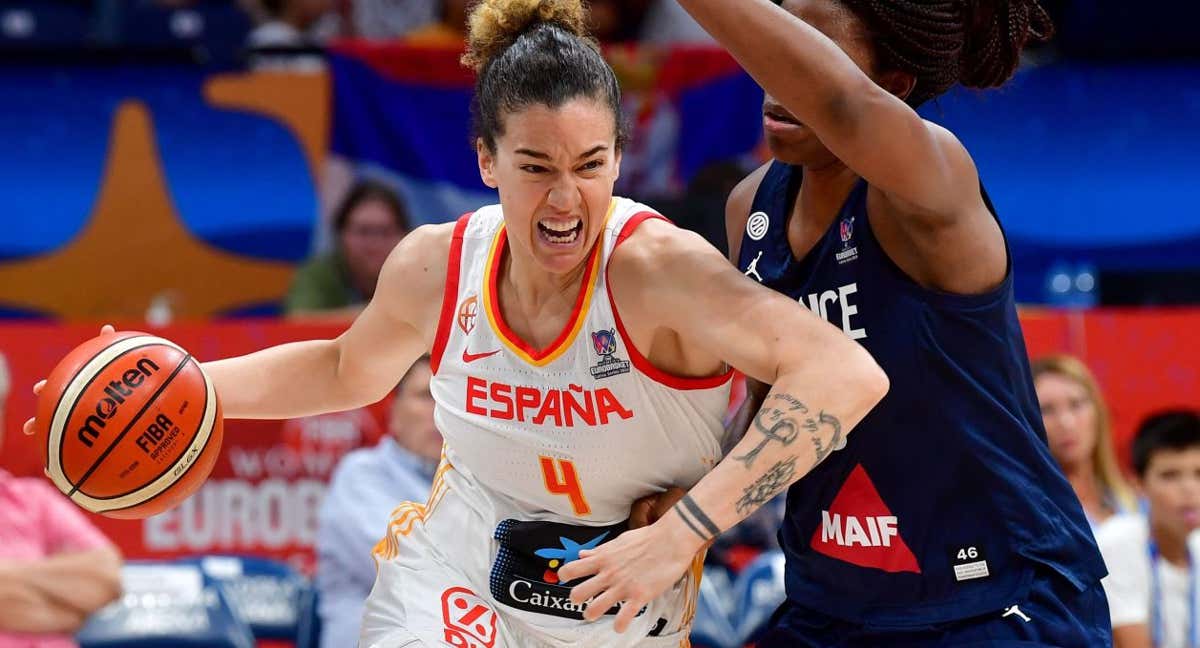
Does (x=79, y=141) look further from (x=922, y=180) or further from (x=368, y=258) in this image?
(x=922, y=180)

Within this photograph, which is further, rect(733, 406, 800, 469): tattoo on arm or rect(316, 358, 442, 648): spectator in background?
rect(316, 358, 442, 648): spectator in background

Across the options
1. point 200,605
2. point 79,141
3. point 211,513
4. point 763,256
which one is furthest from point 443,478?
point 79,141

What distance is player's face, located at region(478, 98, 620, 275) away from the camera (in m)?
3.27

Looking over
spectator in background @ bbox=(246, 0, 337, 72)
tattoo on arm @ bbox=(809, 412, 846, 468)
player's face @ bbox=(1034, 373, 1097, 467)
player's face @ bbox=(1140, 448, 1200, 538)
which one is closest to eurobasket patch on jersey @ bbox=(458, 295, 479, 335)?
tattoo on arm @ bbox=(809, 412, 846, 468)

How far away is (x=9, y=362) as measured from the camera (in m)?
6.42

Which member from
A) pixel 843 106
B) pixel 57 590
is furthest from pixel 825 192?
pixel 57 590

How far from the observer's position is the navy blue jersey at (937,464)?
3236mm

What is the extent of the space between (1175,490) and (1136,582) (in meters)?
0.69

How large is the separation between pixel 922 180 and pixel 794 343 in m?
0.40

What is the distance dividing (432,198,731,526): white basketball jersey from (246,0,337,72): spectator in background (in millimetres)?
5236

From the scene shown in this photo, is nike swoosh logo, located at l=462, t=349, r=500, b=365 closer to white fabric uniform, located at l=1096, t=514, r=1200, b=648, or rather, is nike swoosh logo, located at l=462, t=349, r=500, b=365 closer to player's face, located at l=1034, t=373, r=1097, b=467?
white fabric uniform, located at l=1096, t=514, r=1200, b=648

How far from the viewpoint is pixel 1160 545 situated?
6250 mm

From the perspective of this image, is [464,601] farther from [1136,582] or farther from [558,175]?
[1136,582]

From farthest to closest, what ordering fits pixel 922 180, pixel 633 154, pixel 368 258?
pixel 633 154 → pixel 368 258 → pixel 922 180
